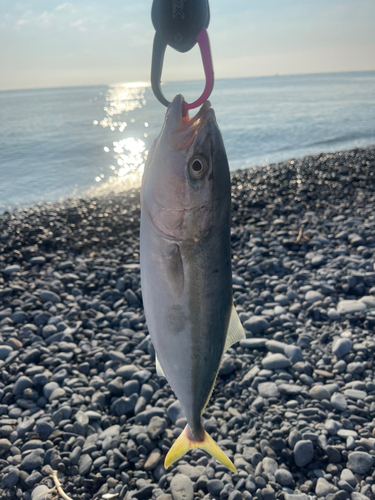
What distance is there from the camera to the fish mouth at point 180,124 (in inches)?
72.8

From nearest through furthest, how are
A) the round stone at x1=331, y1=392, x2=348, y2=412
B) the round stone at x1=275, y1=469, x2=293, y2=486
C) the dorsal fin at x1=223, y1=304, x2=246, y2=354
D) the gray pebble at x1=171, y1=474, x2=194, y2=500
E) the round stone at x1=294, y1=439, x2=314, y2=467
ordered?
the dorsal fin at x1=223, y1=304, x2=246, y2=354 → the gray pebble at x1=171, y1=474, x2=194, y2=500 → the round stone at x1=275, y1=469, x2=293, y2=486 → the round stone at x1=294, y1=439, x2=314, y2=467 → the round stone at x1=331, y1=392, x2=348, y2=412

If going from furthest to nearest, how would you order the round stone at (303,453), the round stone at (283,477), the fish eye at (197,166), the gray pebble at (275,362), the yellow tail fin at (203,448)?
the gray pebble at (275,362), the round stone at (303,453), the round stone at (283,477), the yellow tail fin at (203,448), the fish eye at (197,166)

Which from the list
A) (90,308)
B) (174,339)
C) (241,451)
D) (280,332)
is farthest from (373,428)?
(90,308)

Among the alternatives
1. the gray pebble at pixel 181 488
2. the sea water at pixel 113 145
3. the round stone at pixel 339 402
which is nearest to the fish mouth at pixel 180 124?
the gray pebble at pixel 181 488

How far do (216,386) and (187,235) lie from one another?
347 cm

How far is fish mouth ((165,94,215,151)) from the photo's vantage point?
185cm

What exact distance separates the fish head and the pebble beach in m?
2.84

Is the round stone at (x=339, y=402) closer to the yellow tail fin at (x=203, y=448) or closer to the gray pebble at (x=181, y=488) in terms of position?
the gray pebble at (x=181, y=488)

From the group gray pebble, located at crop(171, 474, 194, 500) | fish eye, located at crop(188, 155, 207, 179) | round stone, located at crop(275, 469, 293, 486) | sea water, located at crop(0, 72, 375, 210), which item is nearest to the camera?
fish eye, located at crop(188, 155, 207, 179)

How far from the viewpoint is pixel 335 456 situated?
12.6 ft

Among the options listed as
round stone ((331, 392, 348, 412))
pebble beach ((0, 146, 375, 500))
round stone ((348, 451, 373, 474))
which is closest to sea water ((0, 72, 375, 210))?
pebble beach ((0, 146, 375, 500))

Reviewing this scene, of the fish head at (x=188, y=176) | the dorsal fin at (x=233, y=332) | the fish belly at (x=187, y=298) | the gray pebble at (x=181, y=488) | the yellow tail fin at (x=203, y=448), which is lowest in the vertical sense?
the gray pebble at (x=181, y=488)

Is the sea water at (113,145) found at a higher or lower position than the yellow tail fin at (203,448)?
higher

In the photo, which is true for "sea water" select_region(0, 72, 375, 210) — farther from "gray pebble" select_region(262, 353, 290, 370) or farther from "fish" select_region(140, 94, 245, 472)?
"fish" select_region(140, 94, 245, 472)
